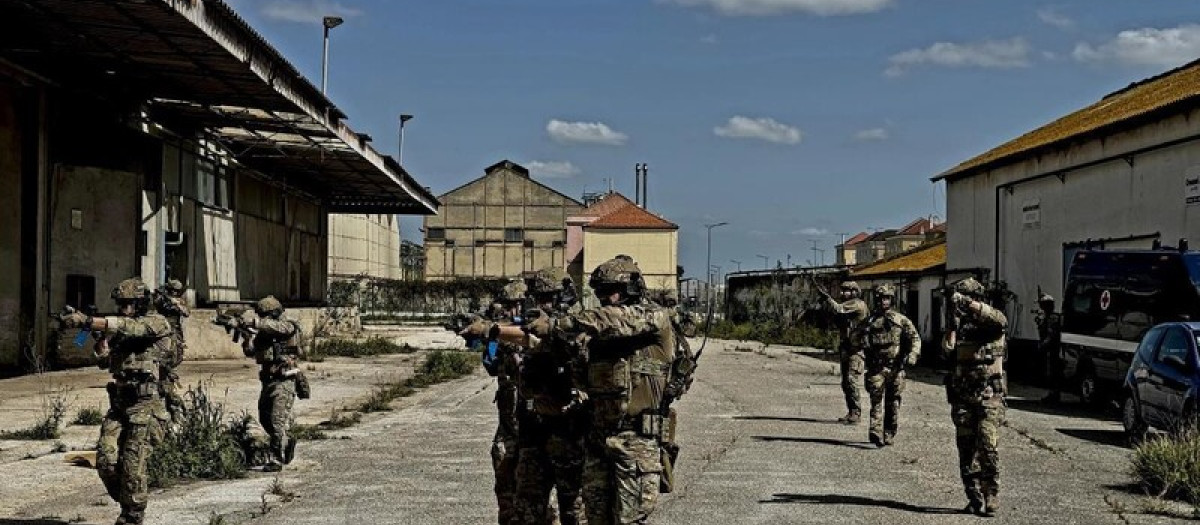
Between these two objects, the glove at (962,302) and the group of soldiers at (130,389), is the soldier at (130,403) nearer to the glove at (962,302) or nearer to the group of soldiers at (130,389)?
the group of soldiers at (130,389)

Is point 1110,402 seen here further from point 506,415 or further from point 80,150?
point 80,150

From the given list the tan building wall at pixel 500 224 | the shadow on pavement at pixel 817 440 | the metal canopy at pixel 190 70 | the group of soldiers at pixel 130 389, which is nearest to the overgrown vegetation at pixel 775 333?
the metal canopy at pixel 190 70

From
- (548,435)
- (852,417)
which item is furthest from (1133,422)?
(548,435)

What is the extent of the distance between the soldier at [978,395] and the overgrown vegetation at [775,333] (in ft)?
96.0

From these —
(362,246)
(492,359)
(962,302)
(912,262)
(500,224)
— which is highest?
(500,224)

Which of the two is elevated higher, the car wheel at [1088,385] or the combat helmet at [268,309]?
the combat helmet at [268,309]

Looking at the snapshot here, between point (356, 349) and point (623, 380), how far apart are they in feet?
89.2

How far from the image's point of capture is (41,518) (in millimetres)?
9383

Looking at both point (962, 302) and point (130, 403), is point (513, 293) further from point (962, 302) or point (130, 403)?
point (962, 302)

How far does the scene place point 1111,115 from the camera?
26.8m

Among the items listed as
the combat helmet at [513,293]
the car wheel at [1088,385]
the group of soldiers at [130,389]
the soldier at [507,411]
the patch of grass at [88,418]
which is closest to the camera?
the soldier at [507,411]

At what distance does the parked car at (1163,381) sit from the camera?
43.5 ft

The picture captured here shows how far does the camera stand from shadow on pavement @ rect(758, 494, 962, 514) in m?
9.90

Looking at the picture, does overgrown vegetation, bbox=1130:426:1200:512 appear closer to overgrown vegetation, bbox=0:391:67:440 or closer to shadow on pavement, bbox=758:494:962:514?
shadow on pavement, bbox=758:494:962:514
